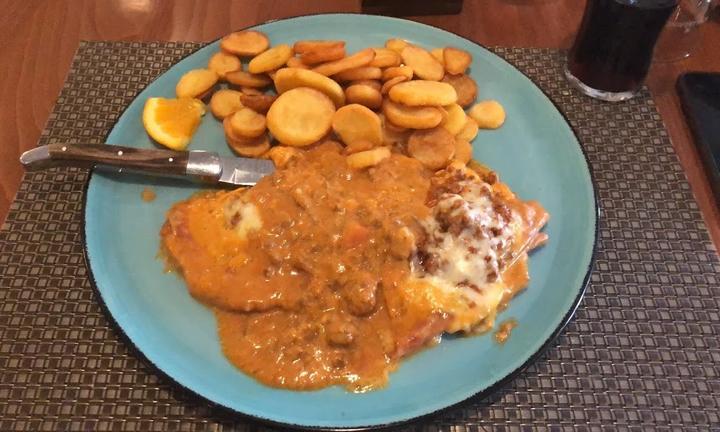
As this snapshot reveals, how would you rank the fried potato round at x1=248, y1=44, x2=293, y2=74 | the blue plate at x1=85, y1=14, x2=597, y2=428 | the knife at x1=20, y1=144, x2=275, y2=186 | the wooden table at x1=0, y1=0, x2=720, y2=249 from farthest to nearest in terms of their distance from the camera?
the wooden table at x1=0, y1=0, x2=720, y2=249, the fried potato round at x1=248, y1=44, x2=293, y2=74, the knife at x1=20, y1=144, x2=275, y2=186, the blue plate at x1=85, y1=14, x2=597, y2=428

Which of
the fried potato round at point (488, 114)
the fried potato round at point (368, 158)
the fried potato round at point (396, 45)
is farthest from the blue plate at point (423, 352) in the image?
the fried potato round at point (368, 158)

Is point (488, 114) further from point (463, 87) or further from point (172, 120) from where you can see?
point (172, 120)

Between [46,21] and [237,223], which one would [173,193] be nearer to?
[237,223]

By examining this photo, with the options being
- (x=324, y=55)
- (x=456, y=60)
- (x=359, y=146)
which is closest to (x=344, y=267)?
(x=359, y=146)

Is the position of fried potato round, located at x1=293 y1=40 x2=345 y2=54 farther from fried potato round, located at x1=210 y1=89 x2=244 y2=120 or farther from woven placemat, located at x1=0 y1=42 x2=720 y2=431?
woven placemat, located at x1=0 y1=42 x2=720 y2=431

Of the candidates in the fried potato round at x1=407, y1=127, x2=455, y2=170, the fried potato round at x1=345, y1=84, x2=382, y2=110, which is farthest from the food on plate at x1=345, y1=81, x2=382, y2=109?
the fried potato round at x1=407, y1=127, x2=455, y2=170

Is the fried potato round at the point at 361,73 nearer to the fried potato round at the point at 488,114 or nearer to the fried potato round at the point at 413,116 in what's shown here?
the fried potato round at the point at 413,116

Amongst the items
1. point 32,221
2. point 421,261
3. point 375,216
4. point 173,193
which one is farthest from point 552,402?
point 32,221
